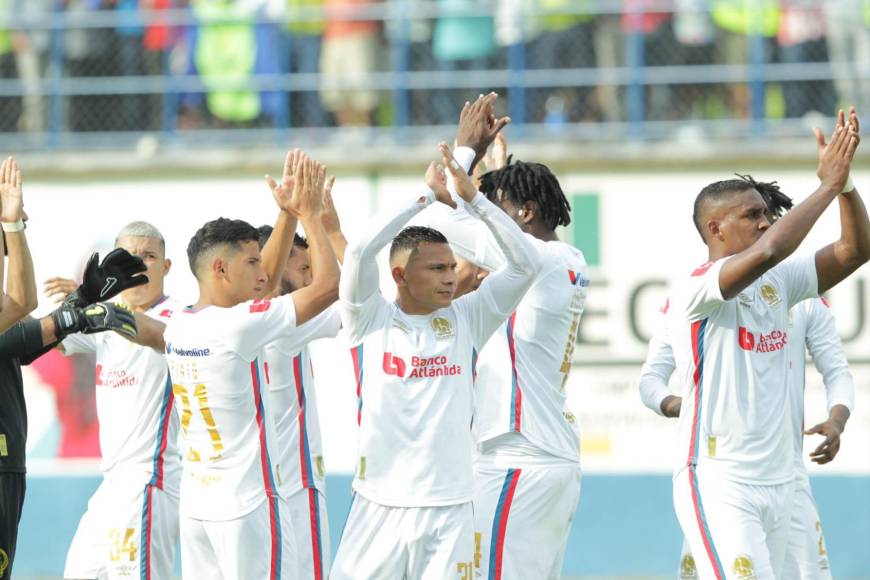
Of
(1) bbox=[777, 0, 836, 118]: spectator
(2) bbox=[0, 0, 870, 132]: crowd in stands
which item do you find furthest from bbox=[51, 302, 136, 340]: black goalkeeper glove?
(1) bbox=[777, 0, 836, 118]: spectator

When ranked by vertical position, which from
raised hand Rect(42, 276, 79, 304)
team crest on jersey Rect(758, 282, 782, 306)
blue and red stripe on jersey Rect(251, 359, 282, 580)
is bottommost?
blue and red stripe on jersey Rect(251, 359, 282, 580)

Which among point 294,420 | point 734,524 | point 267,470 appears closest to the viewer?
point 734,524

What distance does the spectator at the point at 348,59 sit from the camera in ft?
47.6

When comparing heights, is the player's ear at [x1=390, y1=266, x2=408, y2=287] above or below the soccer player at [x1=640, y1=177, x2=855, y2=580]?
above

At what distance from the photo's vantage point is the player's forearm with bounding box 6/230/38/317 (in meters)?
7.05

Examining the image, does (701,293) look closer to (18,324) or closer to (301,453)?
(301,453)

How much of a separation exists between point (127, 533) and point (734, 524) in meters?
3.35

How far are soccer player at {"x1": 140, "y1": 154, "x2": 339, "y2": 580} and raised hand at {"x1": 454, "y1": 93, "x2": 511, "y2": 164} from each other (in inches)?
35.1

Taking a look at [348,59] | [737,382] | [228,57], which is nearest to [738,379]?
[737,382]

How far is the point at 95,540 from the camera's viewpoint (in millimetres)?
8320

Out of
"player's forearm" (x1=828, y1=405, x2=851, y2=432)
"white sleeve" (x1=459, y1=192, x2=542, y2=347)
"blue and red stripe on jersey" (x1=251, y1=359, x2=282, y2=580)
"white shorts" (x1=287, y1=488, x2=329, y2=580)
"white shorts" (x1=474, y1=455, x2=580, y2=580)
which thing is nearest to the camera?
"white sleeve" (x1=459, y1=192, x2=542, y2=347)

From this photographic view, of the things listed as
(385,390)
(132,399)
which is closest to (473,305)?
(385,390)

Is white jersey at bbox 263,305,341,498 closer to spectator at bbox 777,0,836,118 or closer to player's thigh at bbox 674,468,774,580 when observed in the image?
player's thigh at bbox 674,468,774,580

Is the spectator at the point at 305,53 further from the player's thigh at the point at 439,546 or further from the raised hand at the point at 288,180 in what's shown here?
the player's thigh at the point at 439,546
